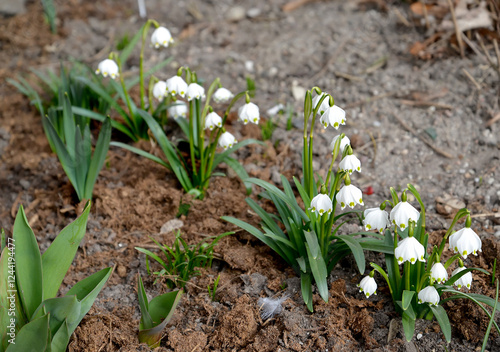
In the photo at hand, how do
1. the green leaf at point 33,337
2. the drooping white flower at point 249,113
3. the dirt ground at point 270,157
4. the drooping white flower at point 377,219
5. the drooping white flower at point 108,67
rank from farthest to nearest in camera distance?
the drooping white flower at point 108,67
the drooping white flower at point 249,113
the dirt ground at point 270,157
the drooping white flower at point 377,219
the green leaf at point 33,337

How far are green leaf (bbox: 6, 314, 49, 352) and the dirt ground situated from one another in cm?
32

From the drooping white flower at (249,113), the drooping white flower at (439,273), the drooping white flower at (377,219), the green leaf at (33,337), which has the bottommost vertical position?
the drooping white flower at (439,273)

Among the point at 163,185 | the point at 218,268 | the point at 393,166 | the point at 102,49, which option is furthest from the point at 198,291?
the point at 102,49

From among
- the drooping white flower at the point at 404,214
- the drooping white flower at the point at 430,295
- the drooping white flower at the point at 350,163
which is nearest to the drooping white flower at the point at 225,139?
the drooping white flower at the point at 350,163

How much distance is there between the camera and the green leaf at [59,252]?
210 centimetres

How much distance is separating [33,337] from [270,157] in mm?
1802

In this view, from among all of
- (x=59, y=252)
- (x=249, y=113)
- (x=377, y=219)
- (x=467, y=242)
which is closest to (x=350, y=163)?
(x=377, y=219)

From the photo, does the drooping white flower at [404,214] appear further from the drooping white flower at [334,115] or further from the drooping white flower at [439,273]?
the drooping white flower at [334,115]

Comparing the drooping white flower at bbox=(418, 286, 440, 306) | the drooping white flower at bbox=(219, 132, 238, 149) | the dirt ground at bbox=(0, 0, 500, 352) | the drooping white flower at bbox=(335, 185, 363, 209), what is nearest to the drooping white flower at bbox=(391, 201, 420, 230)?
the drooping white flower at bbox=(335, 185, 363, 209)

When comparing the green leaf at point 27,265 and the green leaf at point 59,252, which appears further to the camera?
the green leaf at point 59,252

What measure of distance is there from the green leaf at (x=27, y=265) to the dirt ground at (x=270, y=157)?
0.26m

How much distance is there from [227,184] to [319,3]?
240 centimetres

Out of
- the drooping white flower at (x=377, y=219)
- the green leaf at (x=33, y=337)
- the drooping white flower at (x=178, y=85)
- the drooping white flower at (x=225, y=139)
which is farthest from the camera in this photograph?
the drooping white flower at (x=225, y=139)

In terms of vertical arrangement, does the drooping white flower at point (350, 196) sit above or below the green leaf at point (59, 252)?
above
